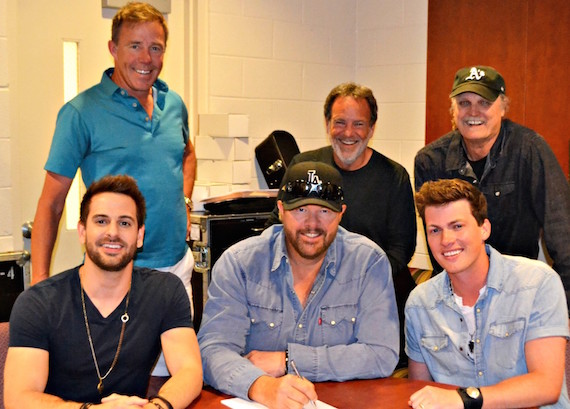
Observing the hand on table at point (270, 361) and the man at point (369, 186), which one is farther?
the man at point (369, 186)

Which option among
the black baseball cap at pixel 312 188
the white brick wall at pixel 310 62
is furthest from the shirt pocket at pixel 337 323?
the white brick wall at pixel 310 62

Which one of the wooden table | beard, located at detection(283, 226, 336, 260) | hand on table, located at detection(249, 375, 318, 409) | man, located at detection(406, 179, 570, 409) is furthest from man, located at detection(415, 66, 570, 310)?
hand on table, located at detection(249, 375, 318, 409)

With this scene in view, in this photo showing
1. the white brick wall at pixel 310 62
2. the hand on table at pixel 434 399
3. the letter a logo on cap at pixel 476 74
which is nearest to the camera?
the hand on table at pixel 434 399

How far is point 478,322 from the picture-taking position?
226 cm

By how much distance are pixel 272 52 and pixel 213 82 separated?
487 mm

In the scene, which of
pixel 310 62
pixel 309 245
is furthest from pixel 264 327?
pixel 310 62

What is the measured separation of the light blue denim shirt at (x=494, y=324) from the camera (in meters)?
2.20

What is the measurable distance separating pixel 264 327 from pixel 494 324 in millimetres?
693

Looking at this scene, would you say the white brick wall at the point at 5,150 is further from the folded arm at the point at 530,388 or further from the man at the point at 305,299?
the folded arm at the point at 530,388

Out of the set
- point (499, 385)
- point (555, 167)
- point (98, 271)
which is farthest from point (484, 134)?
point (98, 271)

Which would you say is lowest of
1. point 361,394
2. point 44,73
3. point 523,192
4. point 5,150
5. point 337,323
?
point 361,394

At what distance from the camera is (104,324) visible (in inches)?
84.1

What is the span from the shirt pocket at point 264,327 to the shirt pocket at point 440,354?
1.49 ft

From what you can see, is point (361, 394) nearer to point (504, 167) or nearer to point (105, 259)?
A: point (105, 259)
